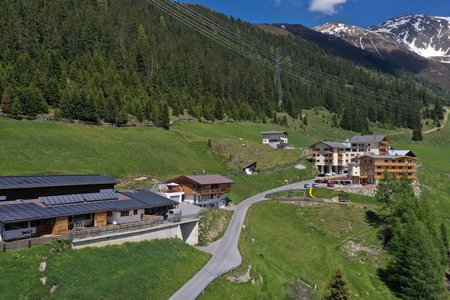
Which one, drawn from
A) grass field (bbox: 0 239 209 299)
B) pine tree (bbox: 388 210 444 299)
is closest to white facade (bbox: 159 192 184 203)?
grass field (bbox: 0 239 209 299)

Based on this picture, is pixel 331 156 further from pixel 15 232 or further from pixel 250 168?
pixel 15 232

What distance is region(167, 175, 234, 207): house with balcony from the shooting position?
229 feet

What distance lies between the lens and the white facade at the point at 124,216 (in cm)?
4844

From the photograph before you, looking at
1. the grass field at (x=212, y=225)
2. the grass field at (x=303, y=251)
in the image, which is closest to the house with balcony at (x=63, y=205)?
the grass field at (x=212, y=225)

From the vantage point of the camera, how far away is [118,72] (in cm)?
13362

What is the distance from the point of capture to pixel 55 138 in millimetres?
81000

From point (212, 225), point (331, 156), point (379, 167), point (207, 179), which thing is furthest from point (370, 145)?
point (212, 225)

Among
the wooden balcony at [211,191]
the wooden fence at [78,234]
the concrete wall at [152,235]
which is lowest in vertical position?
the concrete wall at [152,235]

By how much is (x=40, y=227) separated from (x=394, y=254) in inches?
1926

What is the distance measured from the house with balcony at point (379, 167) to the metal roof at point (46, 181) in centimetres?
7022

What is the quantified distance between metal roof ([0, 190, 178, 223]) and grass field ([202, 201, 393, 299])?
46.1 feet

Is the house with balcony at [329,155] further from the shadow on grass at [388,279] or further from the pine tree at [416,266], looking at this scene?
the shadow on grass at [388,279]

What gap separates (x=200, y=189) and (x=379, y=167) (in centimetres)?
5238

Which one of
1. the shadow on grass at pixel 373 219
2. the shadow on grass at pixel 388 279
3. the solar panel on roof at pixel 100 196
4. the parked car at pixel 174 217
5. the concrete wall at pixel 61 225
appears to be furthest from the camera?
the shadow on grass at pixel 373 219
